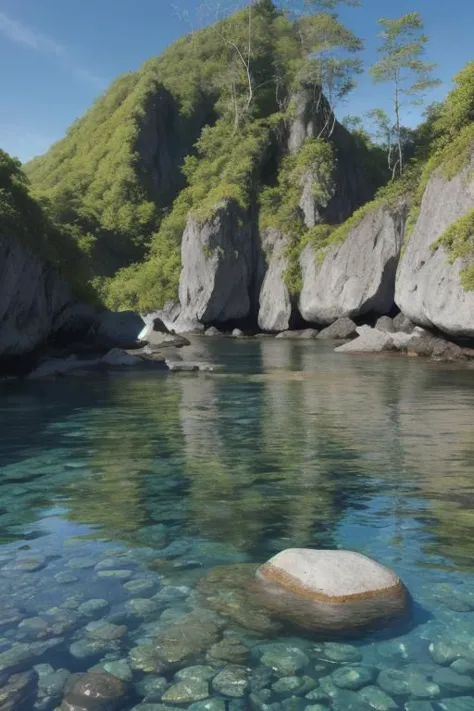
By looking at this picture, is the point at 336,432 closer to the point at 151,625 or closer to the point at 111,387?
the point at 151,625

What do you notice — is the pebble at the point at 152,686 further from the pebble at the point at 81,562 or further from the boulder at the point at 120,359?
the boulder at the point at 120,359

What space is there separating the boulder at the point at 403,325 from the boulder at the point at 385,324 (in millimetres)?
182

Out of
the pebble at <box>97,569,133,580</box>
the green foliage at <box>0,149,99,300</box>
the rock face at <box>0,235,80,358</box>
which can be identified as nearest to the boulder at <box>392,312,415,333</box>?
the green foliage at <box>0,149,99,300</box>

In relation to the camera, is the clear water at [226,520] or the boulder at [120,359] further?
the boulder at [120,359]

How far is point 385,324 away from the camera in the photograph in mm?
37062

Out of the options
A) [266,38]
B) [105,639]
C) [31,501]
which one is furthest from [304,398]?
[266,38]

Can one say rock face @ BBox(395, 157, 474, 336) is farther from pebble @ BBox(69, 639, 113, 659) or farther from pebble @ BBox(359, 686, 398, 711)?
pebble @ BBox(69, 639, 113, 659)

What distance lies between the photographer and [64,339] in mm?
27828

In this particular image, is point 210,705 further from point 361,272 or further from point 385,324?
point 361,272

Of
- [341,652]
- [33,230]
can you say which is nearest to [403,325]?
[33,230]

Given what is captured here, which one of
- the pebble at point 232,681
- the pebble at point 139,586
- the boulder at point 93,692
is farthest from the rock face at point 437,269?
the boulder at point 93,692

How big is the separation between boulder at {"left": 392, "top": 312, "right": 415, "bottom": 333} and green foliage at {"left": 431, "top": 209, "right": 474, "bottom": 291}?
8.61m

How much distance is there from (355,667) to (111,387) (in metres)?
15.7

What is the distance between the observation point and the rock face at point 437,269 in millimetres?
24719
